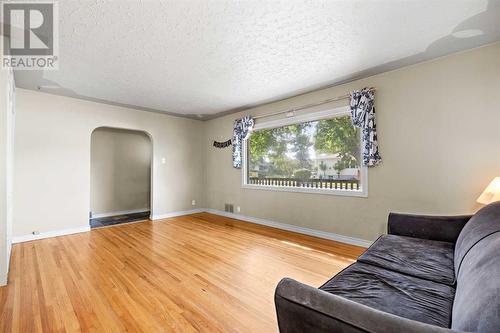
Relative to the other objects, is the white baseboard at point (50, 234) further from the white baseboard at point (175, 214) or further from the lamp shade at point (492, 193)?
the lamp shade at point (492, 193)

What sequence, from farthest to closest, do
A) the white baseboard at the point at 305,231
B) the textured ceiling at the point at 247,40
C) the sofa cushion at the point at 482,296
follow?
the white baseboard at the point at 305,231 → the textured ceiling at the point at 247,40 → the sofa cushion at the point at 482,296

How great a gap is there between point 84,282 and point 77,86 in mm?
2942

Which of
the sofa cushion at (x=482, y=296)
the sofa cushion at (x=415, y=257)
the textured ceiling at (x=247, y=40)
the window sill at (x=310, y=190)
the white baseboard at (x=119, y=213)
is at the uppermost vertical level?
the textured ceiling at (x=247, y=40)

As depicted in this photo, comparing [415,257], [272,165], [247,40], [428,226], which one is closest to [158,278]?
[415,257]

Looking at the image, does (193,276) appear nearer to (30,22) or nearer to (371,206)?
(371,206)

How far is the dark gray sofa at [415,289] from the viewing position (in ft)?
2.64

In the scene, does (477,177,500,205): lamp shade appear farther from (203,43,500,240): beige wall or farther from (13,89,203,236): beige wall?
(13,89,203,236): beige wall

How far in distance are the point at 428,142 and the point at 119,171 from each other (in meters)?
6.38

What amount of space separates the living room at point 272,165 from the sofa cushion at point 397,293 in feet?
0.04

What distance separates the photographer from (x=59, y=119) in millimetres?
4078

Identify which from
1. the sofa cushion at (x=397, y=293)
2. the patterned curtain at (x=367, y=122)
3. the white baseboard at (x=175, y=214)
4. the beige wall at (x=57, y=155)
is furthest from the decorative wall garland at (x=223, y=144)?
the sofa cushion at (x=397, y=293)

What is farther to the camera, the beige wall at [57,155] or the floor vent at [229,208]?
the floor vent at [229,208]

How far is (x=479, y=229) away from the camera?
60.2 inches

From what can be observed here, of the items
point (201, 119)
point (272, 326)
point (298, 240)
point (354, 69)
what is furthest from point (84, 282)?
point (201, 119)
